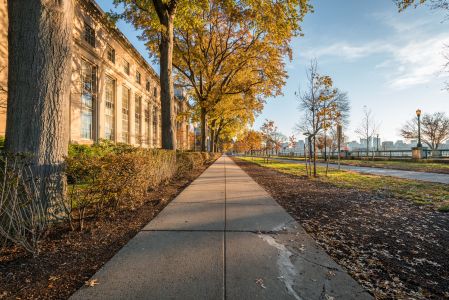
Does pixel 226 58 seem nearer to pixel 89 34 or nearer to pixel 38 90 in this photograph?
pixel 89 34

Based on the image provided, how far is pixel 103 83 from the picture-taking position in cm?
1842

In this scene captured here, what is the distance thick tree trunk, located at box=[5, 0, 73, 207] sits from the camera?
368cm

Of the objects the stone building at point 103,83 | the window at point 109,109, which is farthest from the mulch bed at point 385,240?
the window at point 109,109

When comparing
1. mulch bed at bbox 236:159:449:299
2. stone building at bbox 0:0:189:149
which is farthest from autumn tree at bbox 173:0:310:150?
mulch bed at bbox 236:159:449:299

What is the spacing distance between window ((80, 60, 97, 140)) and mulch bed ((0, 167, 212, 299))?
48.0ft

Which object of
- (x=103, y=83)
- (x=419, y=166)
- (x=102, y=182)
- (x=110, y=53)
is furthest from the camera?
(x=110, y=53)

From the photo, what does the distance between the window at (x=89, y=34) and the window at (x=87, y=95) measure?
1557 millimetres

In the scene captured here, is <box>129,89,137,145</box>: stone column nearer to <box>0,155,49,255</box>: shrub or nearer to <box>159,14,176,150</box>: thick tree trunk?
<box>159,14,176,150</box>: thick tree trunk

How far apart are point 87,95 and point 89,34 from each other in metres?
4.22

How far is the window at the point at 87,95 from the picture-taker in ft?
53.2

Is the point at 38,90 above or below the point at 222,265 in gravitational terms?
above

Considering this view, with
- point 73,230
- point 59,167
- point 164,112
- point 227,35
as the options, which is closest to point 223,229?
point 73,230

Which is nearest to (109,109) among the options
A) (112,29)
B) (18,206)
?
(112,29)

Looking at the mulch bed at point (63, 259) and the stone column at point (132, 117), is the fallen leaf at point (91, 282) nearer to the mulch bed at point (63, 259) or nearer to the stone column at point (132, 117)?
the mulch bed at point (63, 259)
